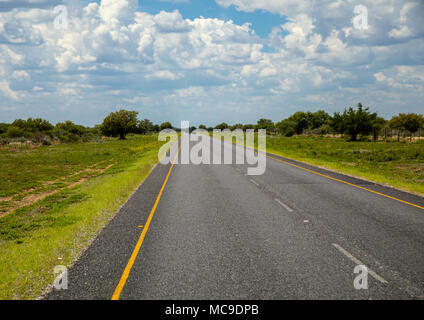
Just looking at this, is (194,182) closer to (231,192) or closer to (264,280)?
(231,192)

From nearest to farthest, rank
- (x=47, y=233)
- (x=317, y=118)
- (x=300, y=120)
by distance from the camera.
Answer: (x=47, y=233)
(x=300, y=120)
(x=317, y=118)

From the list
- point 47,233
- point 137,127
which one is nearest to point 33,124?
point 137,127

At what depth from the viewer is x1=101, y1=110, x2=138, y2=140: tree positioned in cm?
9119

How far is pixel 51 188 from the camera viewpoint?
56.2 ft

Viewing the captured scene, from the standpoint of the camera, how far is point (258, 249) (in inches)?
278

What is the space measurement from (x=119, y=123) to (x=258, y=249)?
89.6 metres

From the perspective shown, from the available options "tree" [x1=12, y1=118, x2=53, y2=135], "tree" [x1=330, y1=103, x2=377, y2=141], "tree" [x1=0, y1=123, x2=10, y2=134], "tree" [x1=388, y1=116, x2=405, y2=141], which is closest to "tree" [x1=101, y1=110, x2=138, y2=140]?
"tree" [x1=12, y1=118, x2=53, y2=135]

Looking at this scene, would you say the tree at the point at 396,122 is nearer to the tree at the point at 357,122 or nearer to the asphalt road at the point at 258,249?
the tree at the point at 357,122

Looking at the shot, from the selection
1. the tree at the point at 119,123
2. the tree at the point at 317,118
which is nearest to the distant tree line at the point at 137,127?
the tree at the point at 119,123

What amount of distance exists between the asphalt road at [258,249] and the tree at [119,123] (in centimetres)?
8266

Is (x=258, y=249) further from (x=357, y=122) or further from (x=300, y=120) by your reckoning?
(x=300, y=120)

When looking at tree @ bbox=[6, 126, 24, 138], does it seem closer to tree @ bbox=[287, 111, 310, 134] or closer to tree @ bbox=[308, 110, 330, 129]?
tree @ bbox=[287, 111, 310, 134]
